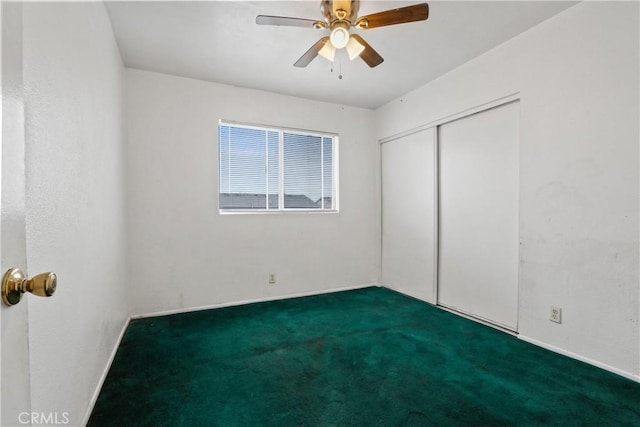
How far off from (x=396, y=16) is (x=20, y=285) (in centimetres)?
216

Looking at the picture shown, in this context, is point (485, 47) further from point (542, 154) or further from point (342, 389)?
point (342, 389)

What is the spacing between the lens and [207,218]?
11.5ft

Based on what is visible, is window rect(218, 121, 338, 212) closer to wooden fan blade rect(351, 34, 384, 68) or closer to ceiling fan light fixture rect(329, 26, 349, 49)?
wooden fan blade rect(351, 34, 384, 68)

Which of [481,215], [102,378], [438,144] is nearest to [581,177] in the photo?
[481,215]

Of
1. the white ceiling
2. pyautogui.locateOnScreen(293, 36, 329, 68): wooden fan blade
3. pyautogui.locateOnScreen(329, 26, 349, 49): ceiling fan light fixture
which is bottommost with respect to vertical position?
pyautogui.locateOnScreen(329, 26, 349, 49): ceiling fan light fixture

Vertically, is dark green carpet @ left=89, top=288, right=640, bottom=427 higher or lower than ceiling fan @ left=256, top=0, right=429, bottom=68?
lower

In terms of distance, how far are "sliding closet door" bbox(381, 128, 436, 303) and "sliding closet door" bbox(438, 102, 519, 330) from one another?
0.45 ft

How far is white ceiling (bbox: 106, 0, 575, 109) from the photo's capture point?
2.28 metres

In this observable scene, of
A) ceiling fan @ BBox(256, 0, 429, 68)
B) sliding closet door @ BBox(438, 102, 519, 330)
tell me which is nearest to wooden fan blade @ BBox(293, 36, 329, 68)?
ceiling fan @ BBox(256, 0, 429, 68)


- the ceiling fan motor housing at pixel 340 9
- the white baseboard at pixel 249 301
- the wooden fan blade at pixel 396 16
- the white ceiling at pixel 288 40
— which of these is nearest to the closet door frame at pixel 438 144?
the white ceiling at pixel 288 40

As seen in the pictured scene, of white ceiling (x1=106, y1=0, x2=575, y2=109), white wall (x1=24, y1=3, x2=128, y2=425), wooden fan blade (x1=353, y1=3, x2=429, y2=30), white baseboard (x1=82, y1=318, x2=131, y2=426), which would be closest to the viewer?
white wall (x1=24, y1=3, x2=128, y2=425)

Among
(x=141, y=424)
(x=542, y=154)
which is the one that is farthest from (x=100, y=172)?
(x=542, y=154)

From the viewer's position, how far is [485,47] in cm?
284

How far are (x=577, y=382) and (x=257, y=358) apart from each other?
7.07 feet
